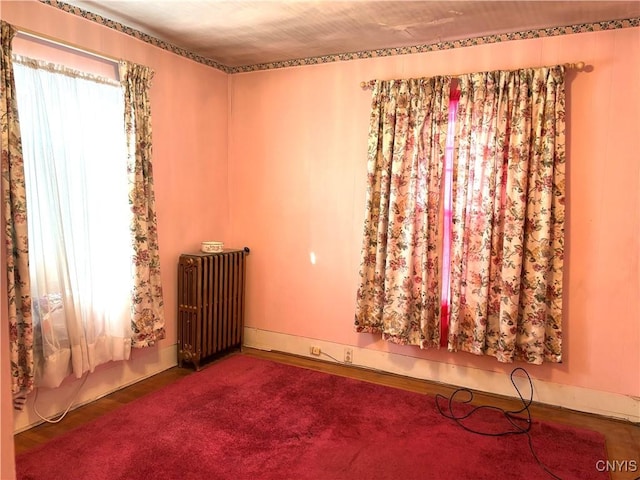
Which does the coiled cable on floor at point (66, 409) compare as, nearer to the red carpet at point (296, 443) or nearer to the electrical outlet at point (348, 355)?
the red carpet at point (296, 443)

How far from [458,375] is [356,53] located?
2.61 m

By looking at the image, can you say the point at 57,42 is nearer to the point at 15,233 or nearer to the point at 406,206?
the point at 15,233

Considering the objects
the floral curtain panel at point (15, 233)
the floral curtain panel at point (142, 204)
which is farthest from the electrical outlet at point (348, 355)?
the floral curtain panel at point (15, 233)

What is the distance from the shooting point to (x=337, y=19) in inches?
116

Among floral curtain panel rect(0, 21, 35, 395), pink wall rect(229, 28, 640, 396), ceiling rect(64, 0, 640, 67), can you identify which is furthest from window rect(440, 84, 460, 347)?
floral curtain panel rect(0, 21, 35, 395)

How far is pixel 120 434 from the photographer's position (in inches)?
105

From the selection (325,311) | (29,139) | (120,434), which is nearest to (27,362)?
(120,434)

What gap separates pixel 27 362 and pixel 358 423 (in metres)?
1.94

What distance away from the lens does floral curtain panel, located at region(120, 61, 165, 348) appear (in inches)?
123

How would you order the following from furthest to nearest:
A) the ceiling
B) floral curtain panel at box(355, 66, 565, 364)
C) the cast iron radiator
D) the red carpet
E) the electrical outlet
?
the electrical outlet < the cast iron radiator < floral curtain panel at box(355, 66, 565, 364) < the ceiling < the red carpet

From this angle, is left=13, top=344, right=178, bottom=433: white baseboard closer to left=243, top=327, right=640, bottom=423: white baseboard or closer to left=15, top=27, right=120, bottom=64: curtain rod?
left=243, top=327, right=640, bottom=423: white baseboard

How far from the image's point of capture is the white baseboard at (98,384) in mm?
2736

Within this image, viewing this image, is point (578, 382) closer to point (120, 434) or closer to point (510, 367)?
point (510, 367)

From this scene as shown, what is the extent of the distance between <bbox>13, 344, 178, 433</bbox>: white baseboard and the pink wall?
95 cm
